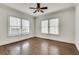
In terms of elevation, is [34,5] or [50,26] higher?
[34,5]

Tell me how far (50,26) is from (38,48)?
1.54ft

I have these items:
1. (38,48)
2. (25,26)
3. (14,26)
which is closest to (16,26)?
(14,26)

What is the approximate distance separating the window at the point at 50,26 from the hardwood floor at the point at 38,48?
183mm

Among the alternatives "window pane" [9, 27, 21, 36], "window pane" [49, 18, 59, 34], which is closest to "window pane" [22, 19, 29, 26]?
"window pane" [9, 27, 21, 36]

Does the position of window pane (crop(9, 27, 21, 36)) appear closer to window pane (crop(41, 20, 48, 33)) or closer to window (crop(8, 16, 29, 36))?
window (crop(8, 16, 29, 36))

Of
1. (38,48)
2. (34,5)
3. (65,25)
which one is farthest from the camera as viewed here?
(38,48)

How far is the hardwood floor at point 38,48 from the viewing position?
3.77 feet

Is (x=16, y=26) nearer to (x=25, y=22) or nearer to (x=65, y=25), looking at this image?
(x=25, y=22)

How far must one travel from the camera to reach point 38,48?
1335mm

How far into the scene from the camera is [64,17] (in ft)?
4.04

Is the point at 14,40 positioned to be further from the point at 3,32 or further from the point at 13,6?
the point at 13,6

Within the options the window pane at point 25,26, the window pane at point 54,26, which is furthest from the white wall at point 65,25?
the window pane at point 25,26

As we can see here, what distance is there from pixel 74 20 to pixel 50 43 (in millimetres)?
569
